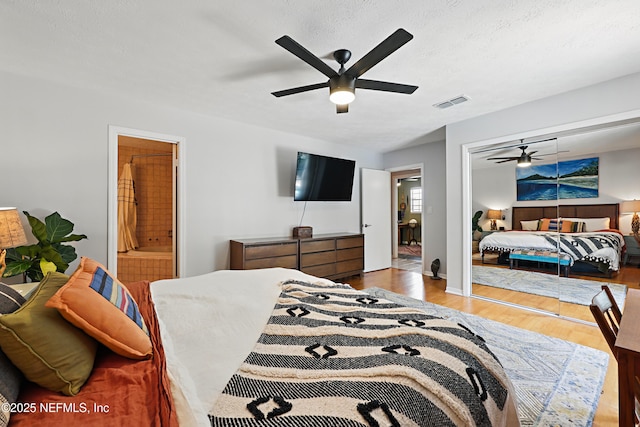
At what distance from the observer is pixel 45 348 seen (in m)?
0.85

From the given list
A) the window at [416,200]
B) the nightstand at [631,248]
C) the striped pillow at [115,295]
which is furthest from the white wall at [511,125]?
the window at [416,200]

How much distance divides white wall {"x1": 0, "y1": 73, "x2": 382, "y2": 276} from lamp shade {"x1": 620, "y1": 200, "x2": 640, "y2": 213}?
3.58 metres

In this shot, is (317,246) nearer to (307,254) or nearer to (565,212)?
(307,254)

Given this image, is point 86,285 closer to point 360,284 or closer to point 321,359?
point 321,359

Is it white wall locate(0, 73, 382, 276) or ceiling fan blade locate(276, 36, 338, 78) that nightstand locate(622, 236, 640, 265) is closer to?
ceiling fan blade locate(276, 36, 338, 78)

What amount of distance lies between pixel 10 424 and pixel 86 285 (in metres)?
0.46

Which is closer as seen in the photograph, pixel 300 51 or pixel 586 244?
pixel 300 51

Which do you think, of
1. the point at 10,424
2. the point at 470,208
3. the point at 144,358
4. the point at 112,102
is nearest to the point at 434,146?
the point at 470,208

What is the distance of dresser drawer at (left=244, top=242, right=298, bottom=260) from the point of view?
12.1ft

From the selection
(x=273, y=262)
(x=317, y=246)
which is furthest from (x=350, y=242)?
(x=273, y=262)

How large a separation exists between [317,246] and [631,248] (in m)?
3.42

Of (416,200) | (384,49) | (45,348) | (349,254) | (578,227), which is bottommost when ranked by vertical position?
(349,254)

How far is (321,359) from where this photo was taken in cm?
105

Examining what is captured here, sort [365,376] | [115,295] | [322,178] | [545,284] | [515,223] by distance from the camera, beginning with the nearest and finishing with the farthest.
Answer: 1. [365,376]
2. [115,295]
3. [545,284]
4. [515,223]
5. [322,178]
